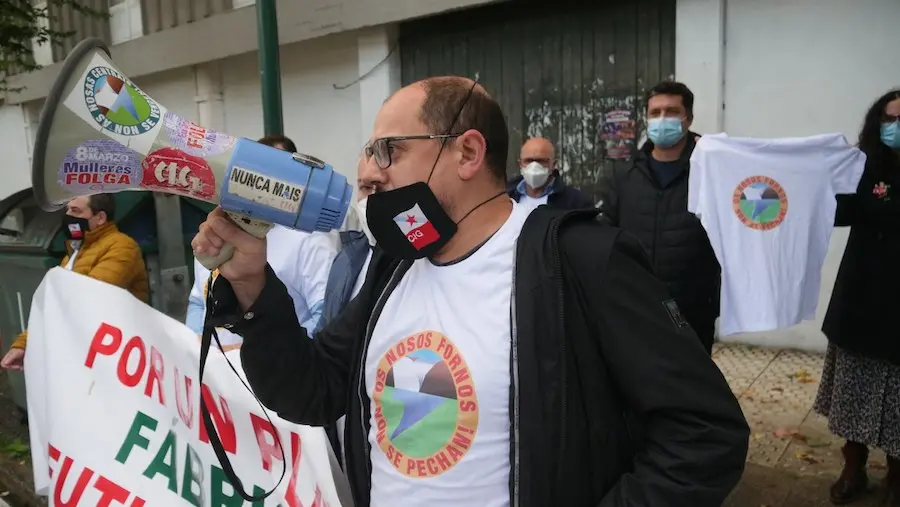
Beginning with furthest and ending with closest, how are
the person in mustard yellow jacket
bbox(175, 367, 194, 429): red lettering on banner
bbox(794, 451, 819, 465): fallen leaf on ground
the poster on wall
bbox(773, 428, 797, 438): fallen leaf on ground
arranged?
1. the poster on wall
2. bbox(773, 428, 797, 438): fallen leaf on ground
3. the person in mustard yellow jacket
4. bbox(794, 451, 819, 465): fallen leaf on ground
5. bbox(175, 367, 194, 429): red lettering on banner

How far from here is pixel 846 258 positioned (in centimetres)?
328

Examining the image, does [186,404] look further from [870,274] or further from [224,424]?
[870,274]

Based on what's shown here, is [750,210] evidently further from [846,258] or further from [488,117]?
[488,117]

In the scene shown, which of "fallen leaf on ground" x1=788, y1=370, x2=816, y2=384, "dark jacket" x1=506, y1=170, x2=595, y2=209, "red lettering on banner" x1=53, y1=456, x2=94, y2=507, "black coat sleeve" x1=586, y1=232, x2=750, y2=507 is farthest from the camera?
"fallen leaf on ground" x1=788, y1=370, x2=816, y2=384

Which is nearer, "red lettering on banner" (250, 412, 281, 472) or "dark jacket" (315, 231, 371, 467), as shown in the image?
"red lettering on banner" (250, 412, 281, 472)

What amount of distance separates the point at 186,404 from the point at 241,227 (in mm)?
1031

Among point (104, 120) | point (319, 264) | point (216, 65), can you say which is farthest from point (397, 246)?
point (216, 65)

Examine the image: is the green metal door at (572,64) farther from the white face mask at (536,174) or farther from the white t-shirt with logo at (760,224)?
the white t-shirt with logo at (760,224)

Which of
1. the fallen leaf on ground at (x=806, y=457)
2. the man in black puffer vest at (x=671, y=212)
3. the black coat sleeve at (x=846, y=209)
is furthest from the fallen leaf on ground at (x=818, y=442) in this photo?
the black coat sleeve at (x=846, y=209)

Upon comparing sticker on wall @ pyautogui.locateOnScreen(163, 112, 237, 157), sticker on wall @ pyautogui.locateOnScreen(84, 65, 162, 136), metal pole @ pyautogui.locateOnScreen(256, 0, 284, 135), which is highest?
metal pole @ pyautogui.locateOnScreen(256, 0, 284, 135)

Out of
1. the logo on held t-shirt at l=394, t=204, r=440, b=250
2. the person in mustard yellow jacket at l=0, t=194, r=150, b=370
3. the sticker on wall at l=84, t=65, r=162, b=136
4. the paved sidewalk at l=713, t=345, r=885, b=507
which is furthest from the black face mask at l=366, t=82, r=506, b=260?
the person in mustard yellow jacket at l=0, t=194, r=150, b=370

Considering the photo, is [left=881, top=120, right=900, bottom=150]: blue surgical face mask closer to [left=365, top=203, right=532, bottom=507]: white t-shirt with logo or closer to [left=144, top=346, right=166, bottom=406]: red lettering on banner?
[left=365, top=203, right=532, bottom=507]: white t-shirt with logo

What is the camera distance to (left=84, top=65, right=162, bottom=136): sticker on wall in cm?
143

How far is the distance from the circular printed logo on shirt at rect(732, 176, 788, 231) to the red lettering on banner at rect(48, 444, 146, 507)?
2.94 meters
